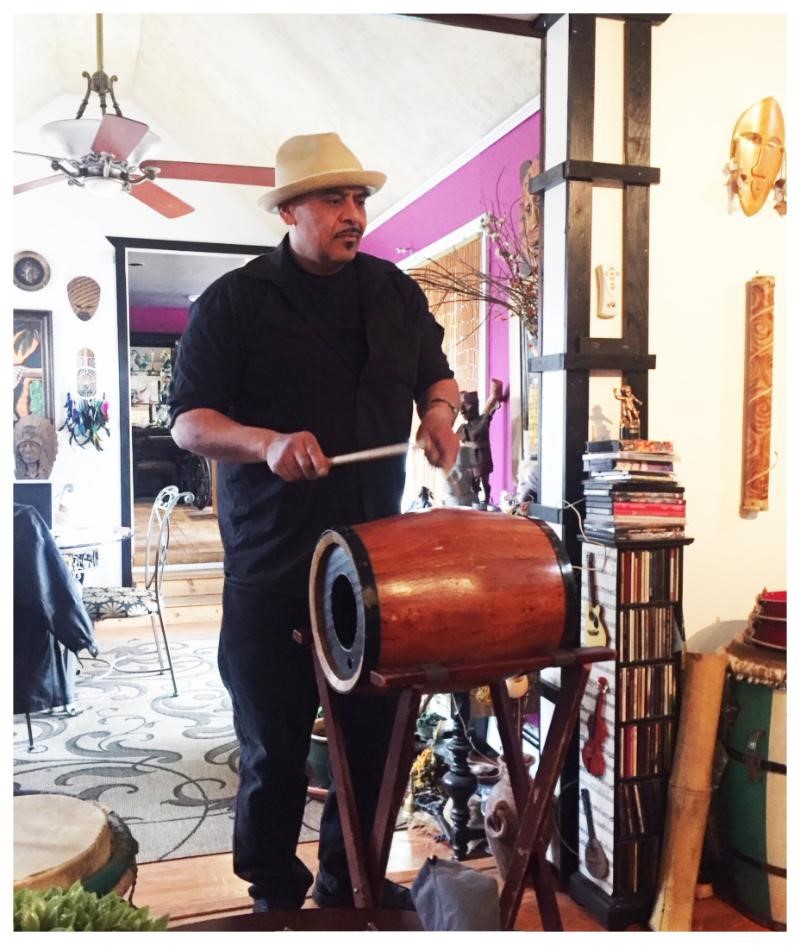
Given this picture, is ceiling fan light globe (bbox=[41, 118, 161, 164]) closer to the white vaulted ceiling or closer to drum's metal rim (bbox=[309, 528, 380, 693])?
the white vaulted ceiling

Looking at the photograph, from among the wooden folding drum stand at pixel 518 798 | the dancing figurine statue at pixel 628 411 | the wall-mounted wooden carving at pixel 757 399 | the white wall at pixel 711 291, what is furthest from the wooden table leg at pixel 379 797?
the wall-mounted wooden carving at pixel 757 399

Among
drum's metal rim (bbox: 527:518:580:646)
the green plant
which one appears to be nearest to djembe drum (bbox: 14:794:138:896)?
the green plant

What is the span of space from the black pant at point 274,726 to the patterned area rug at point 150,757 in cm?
78

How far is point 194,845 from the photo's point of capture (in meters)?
2.49

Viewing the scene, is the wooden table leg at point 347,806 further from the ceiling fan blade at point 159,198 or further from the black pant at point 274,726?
the ceiling fan blade at point 159,198

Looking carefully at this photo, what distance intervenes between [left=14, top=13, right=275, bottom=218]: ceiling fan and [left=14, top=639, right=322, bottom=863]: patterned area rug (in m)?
2.27

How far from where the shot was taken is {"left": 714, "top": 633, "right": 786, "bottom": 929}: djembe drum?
1.98m

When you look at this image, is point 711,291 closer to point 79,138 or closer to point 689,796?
point 689,796

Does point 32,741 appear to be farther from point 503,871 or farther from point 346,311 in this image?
point 346,311

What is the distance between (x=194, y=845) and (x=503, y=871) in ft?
3.00

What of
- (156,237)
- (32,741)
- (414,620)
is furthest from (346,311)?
(156,237)

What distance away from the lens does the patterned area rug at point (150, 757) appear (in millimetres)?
2629

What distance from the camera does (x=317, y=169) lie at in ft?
5.61

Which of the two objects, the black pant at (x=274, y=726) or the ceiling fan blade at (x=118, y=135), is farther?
the ceiling fan blade at (x=118, y=135)
